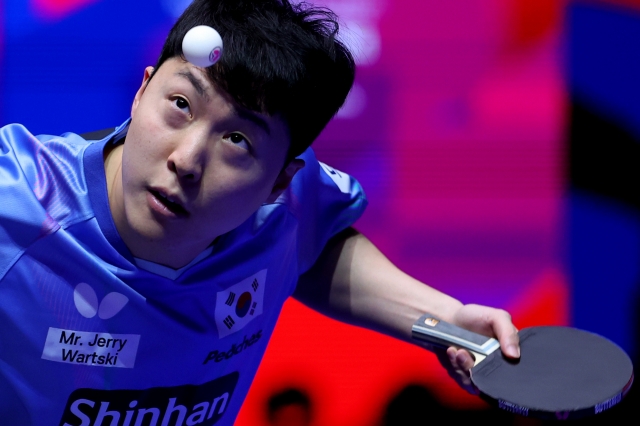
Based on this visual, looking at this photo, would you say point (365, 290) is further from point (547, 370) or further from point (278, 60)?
point (278, 60)

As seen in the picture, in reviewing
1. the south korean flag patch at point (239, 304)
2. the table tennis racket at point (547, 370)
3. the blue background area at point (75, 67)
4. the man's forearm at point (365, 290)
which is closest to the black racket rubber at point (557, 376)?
the table tennis racket at point (547, 370)

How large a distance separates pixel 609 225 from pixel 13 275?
66.2 inches

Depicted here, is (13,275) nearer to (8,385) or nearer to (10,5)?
(8,385)

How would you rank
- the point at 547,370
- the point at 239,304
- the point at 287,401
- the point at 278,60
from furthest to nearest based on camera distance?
1. the point at 287,401
2. the point at 239,304
3. the point at 547,370
4. the point at 278,60

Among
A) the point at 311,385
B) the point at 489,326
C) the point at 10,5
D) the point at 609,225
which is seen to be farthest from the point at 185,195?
the point at 609,225

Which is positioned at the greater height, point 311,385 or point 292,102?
point 292,102

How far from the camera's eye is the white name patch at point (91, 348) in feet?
3.85

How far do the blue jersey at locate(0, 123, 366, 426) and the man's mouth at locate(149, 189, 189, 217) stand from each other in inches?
4.0

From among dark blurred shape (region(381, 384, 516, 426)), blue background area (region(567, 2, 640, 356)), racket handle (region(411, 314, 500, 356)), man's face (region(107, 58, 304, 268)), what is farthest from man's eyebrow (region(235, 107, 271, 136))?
blue background area (region(567, 2, 640, 356))

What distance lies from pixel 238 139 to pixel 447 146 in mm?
1214

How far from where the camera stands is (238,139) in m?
1.13

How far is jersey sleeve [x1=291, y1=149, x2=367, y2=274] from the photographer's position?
152cm

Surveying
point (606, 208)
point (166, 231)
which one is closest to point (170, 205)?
point (166, 231)

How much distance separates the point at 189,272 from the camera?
1.27 metres
